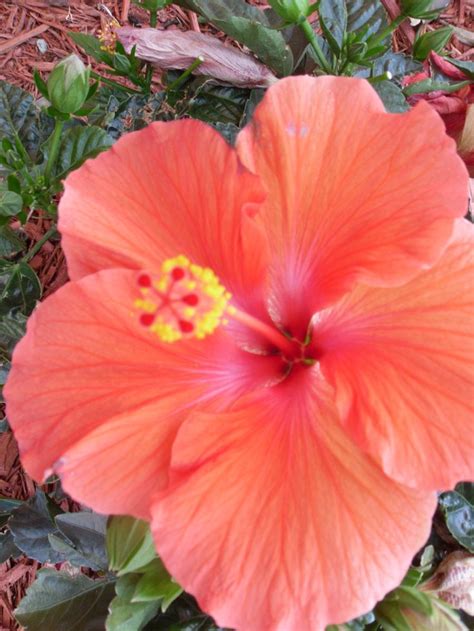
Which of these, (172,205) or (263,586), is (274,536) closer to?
(263,586)

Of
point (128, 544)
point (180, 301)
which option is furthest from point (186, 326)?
point (128, 544)

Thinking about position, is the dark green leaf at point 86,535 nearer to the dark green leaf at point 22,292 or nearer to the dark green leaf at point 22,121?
the dark green leaf at point 22,292

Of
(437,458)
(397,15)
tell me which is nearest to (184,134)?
(437,458)

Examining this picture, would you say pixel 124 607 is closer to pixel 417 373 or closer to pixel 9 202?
pixel 417 373

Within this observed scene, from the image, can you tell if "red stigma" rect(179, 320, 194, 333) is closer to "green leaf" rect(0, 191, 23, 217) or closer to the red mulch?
"green leaf" rect(0, 191, 23, 217)

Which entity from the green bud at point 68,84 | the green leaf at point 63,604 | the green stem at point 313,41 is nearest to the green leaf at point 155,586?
the green leaf at point 63,604

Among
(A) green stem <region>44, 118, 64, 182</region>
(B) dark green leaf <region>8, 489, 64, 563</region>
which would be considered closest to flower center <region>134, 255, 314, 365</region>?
(A) green stem <region>44, 118, 64, 182</region>

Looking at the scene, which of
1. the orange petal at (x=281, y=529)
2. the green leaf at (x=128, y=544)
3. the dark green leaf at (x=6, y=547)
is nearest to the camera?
the orange petal at (x=281, y=529)
